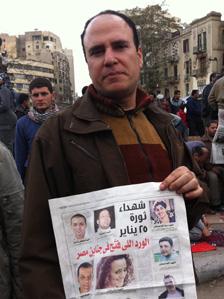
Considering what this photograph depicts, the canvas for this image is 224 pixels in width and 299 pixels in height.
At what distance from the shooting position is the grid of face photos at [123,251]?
1503 mm

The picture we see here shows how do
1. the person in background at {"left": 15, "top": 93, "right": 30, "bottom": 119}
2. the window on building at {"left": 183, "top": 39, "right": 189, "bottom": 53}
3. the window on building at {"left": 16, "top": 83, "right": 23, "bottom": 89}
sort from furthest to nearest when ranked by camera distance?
1. the window on building at {"left": 16, "top": 83, "right": 23, "bottom": 89}
2. the window on building at {"left": 183, "top": 39, "right": 189, "bottom": 53}
3. the person in background at {"left": 15, "top": 93, "right": 30, "bottom": 119}

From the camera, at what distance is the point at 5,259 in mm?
2014

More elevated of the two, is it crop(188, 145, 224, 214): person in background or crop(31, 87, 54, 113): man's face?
crop(31, 87, 54, 113): man's face

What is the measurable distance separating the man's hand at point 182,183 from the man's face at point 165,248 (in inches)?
7.6

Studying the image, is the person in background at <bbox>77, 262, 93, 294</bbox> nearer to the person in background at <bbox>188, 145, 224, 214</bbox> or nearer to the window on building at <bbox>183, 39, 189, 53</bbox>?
the person in background at <bbox>188, 145, 224, 214</bbox>

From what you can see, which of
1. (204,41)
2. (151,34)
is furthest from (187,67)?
(151,34)

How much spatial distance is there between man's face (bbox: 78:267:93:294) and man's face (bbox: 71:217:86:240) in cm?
12

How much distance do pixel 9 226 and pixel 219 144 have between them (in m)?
4.61

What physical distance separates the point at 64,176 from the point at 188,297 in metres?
0.64

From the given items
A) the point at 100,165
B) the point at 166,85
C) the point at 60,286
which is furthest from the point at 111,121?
the point at 166,85

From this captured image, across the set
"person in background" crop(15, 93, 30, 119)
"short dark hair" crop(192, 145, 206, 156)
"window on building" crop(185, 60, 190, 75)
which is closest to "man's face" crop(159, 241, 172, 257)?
"short dark hair" crop(192, 145, 206, 156)

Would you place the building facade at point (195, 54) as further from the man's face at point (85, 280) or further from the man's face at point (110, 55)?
the man's face at point (85, 280)

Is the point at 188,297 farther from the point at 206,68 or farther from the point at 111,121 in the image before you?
the point at 206,68

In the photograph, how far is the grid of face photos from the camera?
4.93 ft
